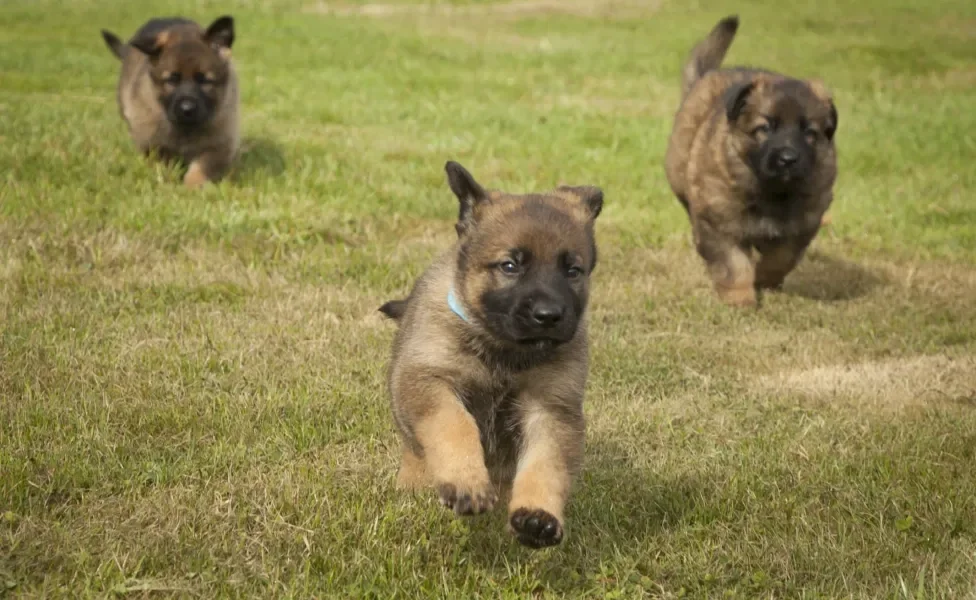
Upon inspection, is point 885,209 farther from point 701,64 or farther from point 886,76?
point 886,76

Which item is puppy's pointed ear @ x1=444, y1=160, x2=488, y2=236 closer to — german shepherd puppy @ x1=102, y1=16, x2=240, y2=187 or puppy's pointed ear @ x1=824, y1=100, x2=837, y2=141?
puppy's pointed ear @ x1=824, y1=100, x2=837, y2=141

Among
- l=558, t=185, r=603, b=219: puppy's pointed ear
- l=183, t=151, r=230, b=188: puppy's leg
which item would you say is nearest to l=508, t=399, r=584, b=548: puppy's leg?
l=558, t=185, r=603, b=219: puppy's pointed ear

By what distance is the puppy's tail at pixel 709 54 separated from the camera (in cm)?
910

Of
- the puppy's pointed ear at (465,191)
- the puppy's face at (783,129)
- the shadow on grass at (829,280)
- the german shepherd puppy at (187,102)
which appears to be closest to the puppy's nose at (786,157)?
the puppy's face at (783,129)

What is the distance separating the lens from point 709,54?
363 inches

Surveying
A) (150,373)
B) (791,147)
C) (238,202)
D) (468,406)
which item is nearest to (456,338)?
(468,406)

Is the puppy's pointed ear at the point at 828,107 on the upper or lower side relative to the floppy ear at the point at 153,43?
upper

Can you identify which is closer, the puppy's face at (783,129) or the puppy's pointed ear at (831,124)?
the puppy's face at (783,129)

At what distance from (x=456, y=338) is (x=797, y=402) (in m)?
2.21

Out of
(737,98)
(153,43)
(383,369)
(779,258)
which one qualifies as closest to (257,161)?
(153,43)

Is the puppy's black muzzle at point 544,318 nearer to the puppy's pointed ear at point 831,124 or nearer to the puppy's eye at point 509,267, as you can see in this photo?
the puppy's eye at point 509,267

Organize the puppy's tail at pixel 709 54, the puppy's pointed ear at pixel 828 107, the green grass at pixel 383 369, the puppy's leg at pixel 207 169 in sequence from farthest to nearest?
the puppy's tail at pixel 709 54, the puppy's leg at pixel 207 169, the puppy's pointed ear at pixel 828 107, the green grass at pixel 383 369

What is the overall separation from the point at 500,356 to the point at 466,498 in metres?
0.67

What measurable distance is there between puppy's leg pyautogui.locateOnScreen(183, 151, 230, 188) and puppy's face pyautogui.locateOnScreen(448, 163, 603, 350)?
5022 millimetres
